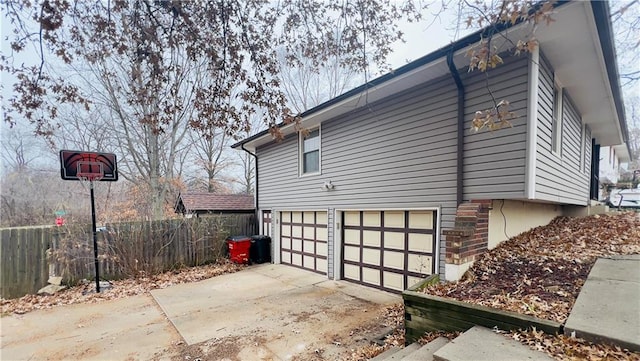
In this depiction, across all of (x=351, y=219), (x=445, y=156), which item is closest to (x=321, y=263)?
(x=351, y=219)

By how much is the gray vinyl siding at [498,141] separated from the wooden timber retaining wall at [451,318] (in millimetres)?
1957

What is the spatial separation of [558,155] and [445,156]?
2.38 meters

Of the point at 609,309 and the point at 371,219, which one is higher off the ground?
the point at 371,219

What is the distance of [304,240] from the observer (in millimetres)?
8609

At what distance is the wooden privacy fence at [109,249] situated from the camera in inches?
245

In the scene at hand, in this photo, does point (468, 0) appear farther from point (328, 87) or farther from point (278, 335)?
point (328, 87)

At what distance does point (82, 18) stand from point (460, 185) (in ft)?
18.7

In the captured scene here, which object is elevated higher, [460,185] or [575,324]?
[460,185]

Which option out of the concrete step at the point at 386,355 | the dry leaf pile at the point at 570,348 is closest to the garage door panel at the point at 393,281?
the concrete step at the point at 386,355

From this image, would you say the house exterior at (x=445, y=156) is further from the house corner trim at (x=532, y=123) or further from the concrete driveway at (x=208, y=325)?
the concrete driveway at (x=208, y=325)

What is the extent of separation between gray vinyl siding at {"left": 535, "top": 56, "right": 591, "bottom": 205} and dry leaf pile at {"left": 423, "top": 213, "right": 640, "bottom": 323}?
83 centimetres

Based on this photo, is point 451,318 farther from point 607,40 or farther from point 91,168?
point 91,168

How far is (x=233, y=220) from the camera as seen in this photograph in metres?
10.0

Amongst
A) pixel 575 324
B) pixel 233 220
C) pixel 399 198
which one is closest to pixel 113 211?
pixel 233 220
